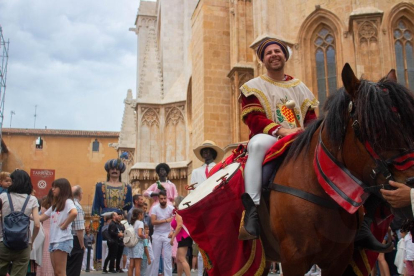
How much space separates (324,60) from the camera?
1959cm

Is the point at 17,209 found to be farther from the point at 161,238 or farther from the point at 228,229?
the point at 228,229

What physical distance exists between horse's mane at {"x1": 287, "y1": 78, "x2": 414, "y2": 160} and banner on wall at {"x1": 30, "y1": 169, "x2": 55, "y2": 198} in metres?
47.0

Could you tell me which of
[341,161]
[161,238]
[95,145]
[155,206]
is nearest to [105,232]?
[155,206]

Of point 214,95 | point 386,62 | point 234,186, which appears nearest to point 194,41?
point 214,95

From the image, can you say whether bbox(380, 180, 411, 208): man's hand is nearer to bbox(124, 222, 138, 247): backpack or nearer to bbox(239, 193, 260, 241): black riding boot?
bbox(239, 193, 260, 241): black riding boot

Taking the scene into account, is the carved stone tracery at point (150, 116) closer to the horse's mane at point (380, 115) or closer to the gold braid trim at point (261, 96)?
the gold braid trim at point (261, 96)

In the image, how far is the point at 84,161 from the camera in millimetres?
62500

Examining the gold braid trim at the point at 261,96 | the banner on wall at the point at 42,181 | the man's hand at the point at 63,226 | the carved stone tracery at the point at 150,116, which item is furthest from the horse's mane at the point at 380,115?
the banner on wall at the point at 42,181

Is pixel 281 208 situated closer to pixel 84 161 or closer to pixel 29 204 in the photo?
pixel 29 204

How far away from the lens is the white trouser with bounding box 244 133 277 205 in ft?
13.9

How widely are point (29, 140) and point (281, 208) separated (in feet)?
202

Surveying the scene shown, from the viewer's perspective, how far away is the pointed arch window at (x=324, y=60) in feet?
63.4

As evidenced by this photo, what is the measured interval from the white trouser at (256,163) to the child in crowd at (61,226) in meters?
4.13

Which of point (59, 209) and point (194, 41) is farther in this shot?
point (194, 41)
